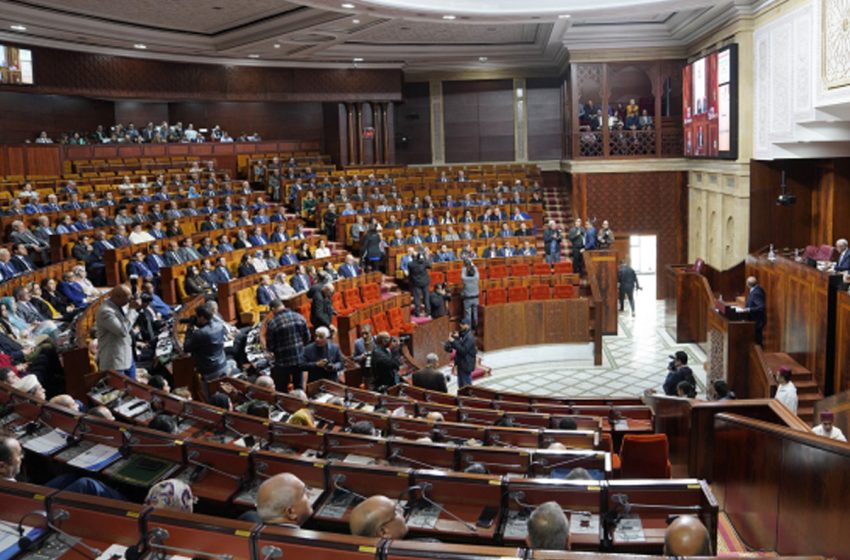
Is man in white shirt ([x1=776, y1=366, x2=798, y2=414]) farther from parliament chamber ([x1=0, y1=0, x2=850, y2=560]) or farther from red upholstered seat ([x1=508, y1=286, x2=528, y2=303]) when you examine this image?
red upholstered seat ([x1=508, y1=286, x2=528, y2=303])

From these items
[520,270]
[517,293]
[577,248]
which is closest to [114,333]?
[517,293]

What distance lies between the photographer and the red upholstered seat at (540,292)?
1287 centimetres

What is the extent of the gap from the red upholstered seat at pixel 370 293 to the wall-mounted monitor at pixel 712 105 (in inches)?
250

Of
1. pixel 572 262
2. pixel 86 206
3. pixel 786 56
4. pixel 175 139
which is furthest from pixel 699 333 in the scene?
pixel 175 139

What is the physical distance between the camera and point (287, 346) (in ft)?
23.1

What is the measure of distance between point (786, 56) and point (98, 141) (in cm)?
1355

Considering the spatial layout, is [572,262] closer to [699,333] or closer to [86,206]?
[699,333]

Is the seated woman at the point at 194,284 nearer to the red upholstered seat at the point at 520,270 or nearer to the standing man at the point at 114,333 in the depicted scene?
the standing man at the point at 114,333

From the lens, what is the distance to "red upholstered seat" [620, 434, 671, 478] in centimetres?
512

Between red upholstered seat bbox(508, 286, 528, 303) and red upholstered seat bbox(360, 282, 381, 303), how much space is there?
7.55 feet

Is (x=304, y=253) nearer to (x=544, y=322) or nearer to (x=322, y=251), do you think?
(x=322, y=251)

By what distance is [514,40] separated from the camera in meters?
17.7

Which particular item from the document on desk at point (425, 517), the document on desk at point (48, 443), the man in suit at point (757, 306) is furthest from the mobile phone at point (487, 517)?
the man in suit at point (757, 306)

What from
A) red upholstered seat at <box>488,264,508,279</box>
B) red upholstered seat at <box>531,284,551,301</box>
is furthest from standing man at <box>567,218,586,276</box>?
red upholstered seat at <box>488,264,508,279</box>
